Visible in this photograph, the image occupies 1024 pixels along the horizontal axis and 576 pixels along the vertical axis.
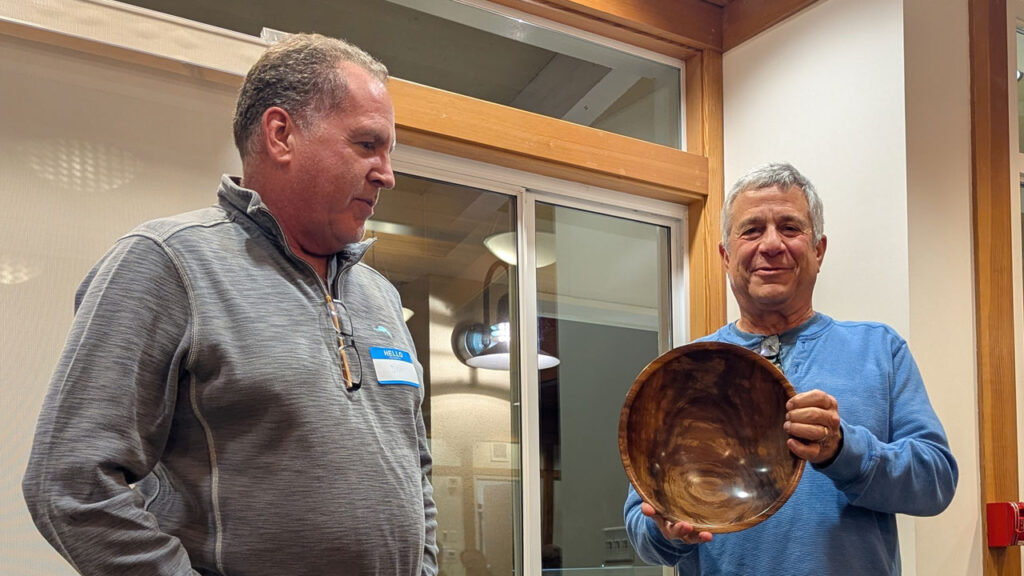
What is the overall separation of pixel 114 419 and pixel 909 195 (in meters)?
2.08

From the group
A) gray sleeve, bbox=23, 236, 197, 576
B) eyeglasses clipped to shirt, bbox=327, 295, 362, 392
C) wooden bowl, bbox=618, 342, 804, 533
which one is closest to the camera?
gray sleeve, bbox=23, 236, 197, 576

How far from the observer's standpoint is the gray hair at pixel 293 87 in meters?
1.30

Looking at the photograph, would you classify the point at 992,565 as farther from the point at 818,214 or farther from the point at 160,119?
the point at 160,119

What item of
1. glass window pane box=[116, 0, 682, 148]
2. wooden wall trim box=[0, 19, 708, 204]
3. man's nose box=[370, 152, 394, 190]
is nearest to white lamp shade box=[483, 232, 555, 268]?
wooden wall trim box=[0, 19, 708, 204]

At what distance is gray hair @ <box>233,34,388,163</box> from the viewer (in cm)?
130

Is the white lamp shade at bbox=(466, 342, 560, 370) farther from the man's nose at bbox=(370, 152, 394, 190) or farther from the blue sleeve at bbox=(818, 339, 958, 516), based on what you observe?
the man's nose at bbox=(370, 152, 394, 190)

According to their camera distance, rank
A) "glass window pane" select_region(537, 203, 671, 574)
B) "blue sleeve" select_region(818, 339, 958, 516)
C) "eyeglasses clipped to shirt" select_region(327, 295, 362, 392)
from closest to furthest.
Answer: "eyeglasses clipped to shirt" select_region(327, 295, 362, 392) < "blue sleeve" select_region(818, 339, 958, 516) < "glass window pane" select_region(537, 203, 671, 574)

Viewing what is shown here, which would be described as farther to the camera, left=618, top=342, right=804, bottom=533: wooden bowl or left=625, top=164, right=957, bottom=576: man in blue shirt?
left=618, top=342, right=804, bottom=533: wooden bowl

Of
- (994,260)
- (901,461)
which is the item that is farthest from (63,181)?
(994,260)

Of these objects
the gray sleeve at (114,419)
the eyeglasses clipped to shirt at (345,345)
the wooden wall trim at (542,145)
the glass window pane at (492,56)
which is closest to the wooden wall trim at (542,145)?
the wooden wall trim at (542,145)

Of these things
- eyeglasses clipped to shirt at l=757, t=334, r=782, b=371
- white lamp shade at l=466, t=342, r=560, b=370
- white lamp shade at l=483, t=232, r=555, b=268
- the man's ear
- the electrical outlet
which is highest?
the man's ear

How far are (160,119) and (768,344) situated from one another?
1283mm

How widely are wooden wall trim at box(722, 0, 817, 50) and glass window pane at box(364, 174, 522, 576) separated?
41.4 inches

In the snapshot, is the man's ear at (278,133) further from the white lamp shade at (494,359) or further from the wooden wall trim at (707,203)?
the wooden wall trim at (707,203)
